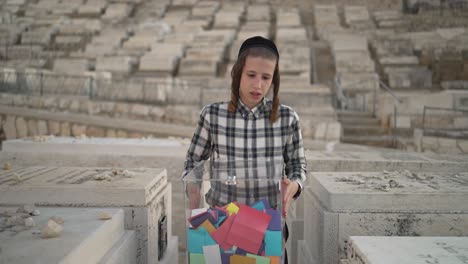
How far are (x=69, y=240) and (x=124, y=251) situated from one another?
21.5 inches

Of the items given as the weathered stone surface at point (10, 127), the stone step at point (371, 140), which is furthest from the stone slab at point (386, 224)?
the weathered stone surface at point (10, 127)

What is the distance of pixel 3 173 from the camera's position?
10.5ft

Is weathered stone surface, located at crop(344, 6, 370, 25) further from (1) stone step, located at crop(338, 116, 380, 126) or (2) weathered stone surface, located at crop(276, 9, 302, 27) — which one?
(1) stone step, located at crop(338, 116, 380, 126)

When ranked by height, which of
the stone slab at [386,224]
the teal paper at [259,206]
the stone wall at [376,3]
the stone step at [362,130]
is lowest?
the stone step at [362,130]

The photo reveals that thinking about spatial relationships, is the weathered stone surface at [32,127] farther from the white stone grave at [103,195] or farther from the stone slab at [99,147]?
the white stone grave at [103,195]

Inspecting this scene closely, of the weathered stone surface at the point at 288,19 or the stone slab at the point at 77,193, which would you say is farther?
the weathered stone surface at the point at 288,19

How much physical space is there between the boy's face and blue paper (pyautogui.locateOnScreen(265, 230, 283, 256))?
2.33ft

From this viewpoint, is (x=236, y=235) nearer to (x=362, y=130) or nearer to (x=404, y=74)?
(x=362, y=130)

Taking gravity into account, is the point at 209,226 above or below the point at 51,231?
above

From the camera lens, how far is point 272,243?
1827mm

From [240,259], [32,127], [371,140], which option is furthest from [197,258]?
[32,127]

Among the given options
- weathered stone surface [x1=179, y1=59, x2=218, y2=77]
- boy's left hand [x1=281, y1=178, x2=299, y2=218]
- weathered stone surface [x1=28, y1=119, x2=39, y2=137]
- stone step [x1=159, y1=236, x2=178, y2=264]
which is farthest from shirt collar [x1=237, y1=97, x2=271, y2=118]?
weathered stone surface [x1=179, y1=59, x2=218, y2=77]

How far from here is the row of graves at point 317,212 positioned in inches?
71.6

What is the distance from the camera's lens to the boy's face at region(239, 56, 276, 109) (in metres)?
2.17
